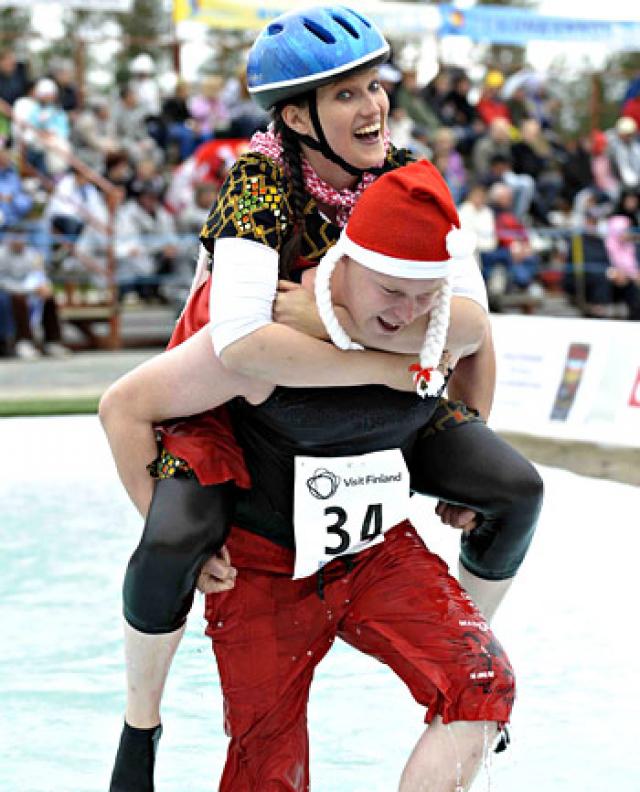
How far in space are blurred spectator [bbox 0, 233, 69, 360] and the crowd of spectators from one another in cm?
1

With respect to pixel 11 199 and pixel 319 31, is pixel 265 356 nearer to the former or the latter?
pixel 319 31

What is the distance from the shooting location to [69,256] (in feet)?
41.6

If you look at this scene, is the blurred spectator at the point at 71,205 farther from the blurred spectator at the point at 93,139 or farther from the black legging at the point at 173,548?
the black legging at the point at 173,548

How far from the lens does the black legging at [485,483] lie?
272cm

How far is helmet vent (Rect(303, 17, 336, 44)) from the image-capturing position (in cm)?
256

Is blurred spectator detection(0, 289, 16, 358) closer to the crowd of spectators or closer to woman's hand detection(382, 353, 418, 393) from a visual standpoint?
the crowd of spectators

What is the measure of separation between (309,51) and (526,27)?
560 inches

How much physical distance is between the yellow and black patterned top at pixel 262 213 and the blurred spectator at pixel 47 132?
10507 millimetres

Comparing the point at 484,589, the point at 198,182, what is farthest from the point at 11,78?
the point at 484,589

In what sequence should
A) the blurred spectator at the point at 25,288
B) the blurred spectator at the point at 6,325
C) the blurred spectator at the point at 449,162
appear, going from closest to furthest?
the blurred spectator at the point at 6,325 → the blurred spectator at the point at 25,288 → the blurred spectator at the point at 449,162

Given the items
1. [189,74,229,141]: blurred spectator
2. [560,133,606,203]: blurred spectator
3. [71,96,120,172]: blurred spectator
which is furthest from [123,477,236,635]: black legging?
[560,133,606,203]: blurred spectator

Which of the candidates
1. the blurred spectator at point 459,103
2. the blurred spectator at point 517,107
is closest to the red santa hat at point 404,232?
the blurred spectator at point 459,103

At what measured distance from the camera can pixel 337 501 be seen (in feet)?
8.49

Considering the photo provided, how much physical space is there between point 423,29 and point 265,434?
13259 mm
